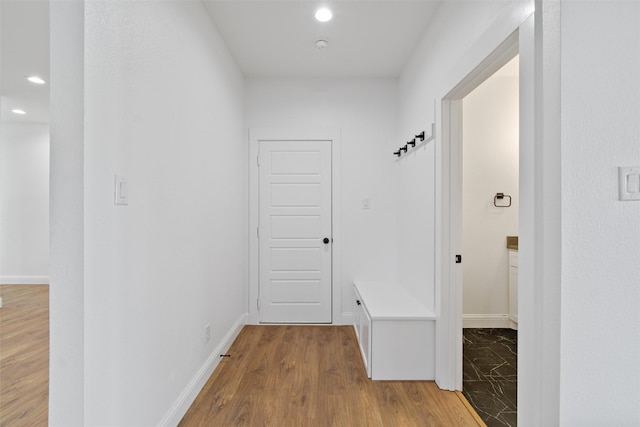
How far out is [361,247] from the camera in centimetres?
335

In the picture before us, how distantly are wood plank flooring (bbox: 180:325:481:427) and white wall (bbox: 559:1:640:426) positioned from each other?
2.96 feet

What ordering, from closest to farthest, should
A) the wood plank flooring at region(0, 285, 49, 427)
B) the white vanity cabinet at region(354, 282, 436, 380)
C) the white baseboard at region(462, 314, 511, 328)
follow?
the wood plank flooring at region(0, 285, 49, 427) → the white vanity cabinet at region(354, 282, 436, 380) → the white baseboard at region(462, 314, 511, 328)

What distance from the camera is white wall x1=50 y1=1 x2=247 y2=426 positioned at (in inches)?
42.2

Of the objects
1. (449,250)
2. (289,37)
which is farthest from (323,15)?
(449,250)

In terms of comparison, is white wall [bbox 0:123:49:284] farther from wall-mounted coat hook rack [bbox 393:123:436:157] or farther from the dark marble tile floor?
the dark marble tile floor

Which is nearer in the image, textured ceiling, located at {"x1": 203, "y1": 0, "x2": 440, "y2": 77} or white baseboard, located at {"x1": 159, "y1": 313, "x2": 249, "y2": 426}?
white baseboard, located at {"x1": 159, "y1": 313, "x2": 249, "y2": 426}

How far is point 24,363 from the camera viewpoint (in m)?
2.15

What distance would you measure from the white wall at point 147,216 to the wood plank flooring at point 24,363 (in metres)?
0.78

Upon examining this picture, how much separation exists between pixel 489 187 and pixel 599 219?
7.41 feet

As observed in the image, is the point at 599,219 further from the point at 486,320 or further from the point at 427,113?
the point at 486,320

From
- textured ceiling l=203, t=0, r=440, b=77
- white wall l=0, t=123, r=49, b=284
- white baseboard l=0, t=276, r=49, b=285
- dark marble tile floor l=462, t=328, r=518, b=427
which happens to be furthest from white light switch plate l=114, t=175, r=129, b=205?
white baseboard l=0, t=276, r=49, b=285

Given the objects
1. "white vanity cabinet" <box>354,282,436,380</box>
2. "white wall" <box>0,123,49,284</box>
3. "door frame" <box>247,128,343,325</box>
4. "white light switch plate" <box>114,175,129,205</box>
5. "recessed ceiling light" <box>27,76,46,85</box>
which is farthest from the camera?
"white wall" <box>0,123,49,284</box>

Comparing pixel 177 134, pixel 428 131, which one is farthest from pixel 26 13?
pixel 428 131

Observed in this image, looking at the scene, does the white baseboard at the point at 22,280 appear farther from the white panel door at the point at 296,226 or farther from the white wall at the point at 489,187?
the white wall at the point at 489,187
